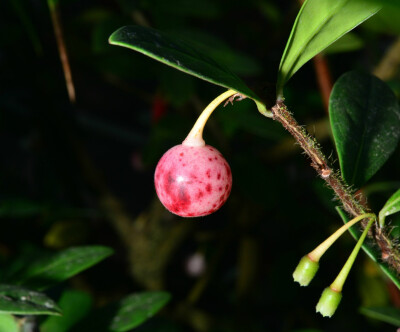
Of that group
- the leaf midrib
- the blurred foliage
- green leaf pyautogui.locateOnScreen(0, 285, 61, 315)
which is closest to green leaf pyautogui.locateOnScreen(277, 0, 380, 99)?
the leaf midrib

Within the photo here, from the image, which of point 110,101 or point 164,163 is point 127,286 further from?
point 110,101

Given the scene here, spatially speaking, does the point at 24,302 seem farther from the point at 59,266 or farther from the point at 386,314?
the point at 386,314

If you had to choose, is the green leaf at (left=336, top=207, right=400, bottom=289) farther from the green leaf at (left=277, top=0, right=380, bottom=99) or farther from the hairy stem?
the green leaf at (left=277, top=0, right=380, bottom=99)

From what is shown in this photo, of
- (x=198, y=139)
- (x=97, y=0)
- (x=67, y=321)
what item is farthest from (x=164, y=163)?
(x=97, y=0)

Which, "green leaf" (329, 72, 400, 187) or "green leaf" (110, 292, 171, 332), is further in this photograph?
"green leaf" (110, 292, 171, 332)

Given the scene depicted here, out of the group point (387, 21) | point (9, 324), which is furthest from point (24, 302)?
point (387, 21)

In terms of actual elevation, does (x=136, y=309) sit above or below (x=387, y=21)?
below

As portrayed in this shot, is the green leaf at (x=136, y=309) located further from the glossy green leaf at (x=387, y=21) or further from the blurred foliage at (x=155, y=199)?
the glossy green leaf at (x=387, y=21)
